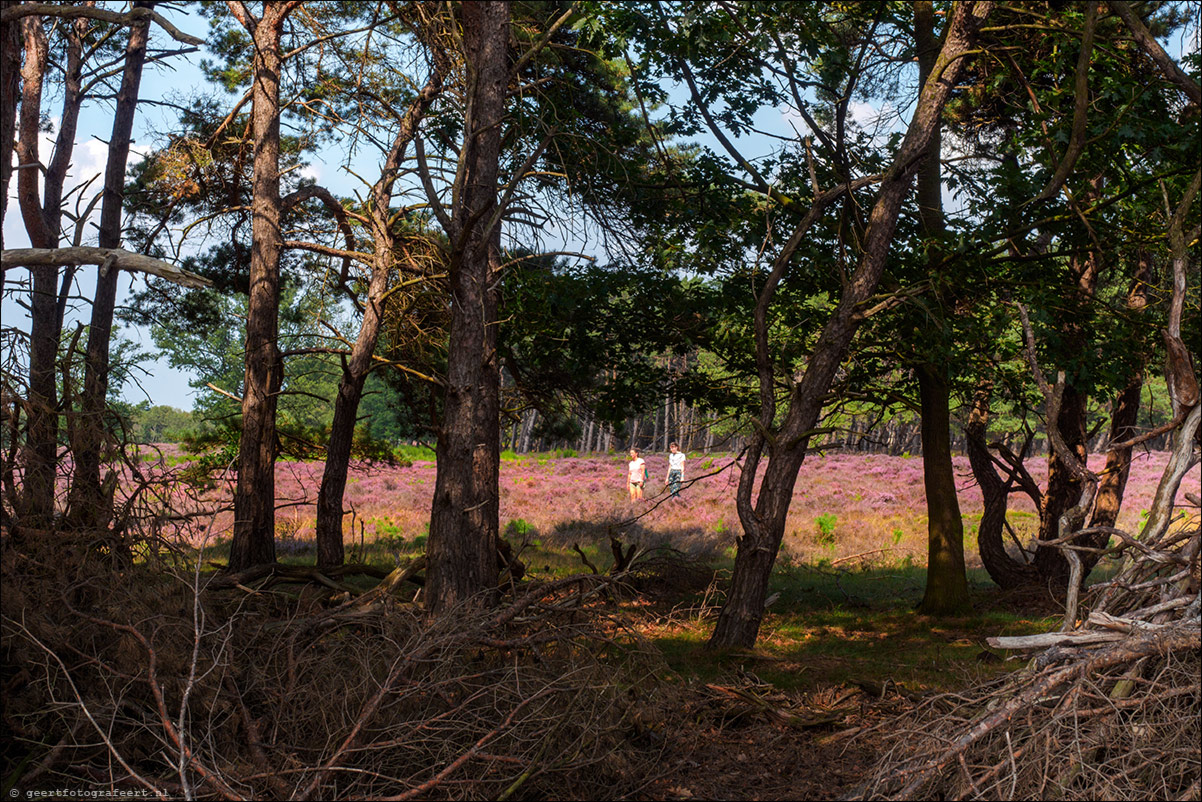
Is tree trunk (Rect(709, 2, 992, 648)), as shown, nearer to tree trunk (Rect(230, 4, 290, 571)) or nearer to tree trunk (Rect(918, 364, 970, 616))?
tree trunk (Rect(918, 364, 970, 616))

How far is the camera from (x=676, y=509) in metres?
22.2

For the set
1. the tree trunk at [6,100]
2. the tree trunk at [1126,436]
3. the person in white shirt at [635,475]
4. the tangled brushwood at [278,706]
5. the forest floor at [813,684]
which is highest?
the tree trunk at [6,100]

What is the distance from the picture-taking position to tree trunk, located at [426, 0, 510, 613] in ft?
25.8

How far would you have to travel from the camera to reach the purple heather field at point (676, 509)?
1797cm

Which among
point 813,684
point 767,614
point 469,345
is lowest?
point 767,614

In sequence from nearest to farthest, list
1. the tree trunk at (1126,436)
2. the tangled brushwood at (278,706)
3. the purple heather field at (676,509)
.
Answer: the tangled brushwood at (278,706)
the tree trunk at (1126,436)
the purple heather field at (676,509)

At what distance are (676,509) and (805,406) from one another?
1373 centimetres

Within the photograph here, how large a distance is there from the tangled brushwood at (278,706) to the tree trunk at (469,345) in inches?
60.2

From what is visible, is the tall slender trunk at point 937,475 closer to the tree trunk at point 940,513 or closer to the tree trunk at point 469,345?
the tree trunk at point 940,513

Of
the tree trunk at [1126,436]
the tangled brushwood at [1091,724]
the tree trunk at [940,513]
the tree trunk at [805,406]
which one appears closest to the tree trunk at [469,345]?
the tree trunk at [805,406]

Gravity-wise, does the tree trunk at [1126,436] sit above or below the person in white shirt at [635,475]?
above

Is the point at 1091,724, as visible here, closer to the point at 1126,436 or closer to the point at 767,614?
the point at 767,614

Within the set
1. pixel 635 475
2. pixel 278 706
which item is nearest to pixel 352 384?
pixel 278 706

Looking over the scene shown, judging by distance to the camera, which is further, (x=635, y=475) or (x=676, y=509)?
(x=676, y=509)
